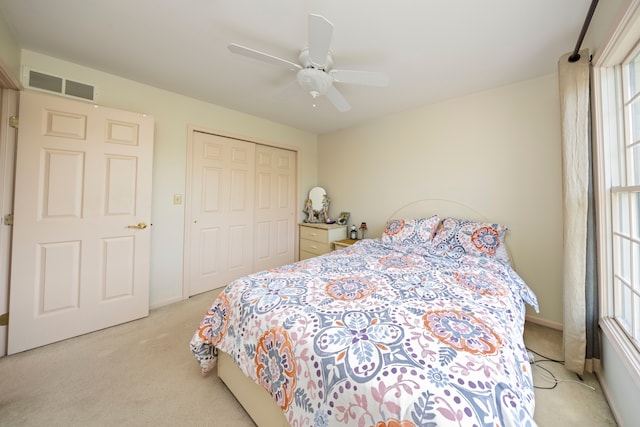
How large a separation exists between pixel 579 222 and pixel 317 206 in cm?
287

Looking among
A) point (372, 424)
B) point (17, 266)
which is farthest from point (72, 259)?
point (372, 424)

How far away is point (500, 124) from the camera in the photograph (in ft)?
7.34

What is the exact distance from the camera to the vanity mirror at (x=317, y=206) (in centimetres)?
370

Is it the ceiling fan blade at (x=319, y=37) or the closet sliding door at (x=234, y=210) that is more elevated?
the ceiling fan blade at (x=319, y=37)

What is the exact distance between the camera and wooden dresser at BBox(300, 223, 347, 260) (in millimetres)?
3256

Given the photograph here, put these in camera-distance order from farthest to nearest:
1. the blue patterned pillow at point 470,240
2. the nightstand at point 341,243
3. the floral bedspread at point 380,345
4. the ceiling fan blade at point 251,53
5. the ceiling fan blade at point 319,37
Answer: the nightstand at point 341,243 → the blue patterned pillow at point 470,240 → the ceiling fan blade at point 251,53 → the ceiling fan blade at point 319,37 → the floral bedspread at point 380,345

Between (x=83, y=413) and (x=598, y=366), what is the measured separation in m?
3.04

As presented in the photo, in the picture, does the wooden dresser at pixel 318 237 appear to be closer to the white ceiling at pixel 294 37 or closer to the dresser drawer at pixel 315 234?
the dresser drawer at pixel 315 234

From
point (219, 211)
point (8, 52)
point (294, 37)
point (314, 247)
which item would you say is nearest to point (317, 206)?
point (314, 247)

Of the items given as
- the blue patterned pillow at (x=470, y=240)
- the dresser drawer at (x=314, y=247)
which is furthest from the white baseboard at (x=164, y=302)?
the blue patterned pillow at (x=470, y=240)

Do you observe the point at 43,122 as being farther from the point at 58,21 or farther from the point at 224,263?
the point at 224,263

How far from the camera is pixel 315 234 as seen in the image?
3.44 meters

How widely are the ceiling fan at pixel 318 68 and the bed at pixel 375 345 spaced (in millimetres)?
1362

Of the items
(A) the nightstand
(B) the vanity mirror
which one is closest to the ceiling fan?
(A) the nightstand
